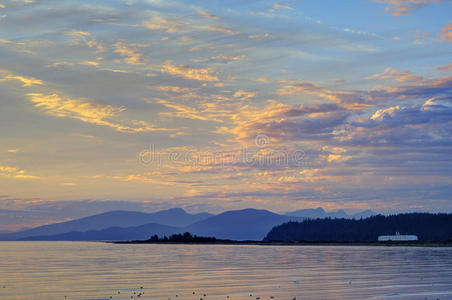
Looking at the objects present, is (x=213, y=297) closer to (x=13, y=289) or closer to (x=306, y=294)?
(x=306, y=294)

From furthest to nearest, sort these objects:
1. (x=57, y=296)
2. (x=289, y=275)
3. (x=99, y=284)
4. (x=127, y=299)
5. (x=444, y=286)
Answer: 1. (x=289, y=275)
2. (x=99, y=284)
3. (x=444, y=286)
4. (x=57, y=296)
5. (x=127, y=299)

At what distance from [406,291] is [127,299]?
2173 centimetres

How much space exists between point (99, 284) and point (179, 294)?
11788 millimetres

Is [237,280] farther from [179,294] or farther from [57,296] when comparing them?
[57,296]

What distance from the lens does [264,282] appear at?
176ft

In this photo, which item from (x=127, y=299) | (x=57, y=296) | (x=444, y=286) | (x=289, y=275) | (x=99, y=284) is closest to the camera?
(x=127, y=299)

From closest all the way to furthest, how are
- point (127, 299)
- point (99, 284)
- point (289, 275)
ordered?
1. point (127, 299)
2. point (99, 284)
3. point (289, 275)

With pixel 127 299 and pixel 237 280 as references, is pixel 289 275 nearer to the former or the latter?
pixel 237 280

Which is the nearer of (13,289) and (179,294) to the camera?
(179,294)

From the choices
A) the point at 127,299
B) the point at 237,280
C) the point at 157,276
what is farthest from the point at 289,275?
the point at 127,299

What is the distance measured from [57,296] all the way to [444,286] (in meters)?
31.8

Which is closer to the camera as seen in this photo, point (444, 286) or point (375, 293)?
point (375, 293)

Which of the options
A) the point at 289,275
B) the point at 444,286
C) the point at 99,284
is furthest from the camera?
the point at 289,275

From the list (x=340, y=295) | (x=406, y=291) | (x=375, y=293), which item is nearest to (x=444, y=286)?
(x=406, y=291)
